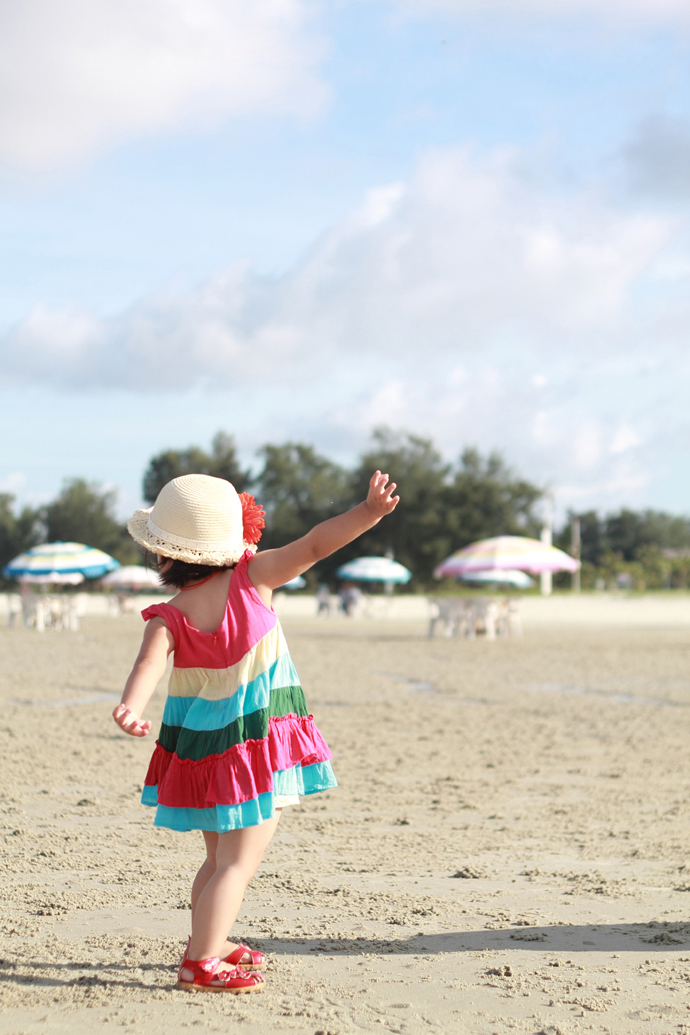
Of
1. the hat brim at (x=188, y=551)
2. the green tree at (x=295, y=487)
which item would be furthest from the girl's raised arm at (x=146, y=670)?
the green tree at (x=295, y=487)

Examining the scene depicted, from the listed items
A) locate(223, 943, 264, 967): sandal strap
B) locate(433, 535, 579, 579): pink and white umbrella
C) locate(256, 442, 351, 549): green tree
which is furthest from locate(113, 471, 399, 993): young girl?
locate(256, 442, 351, 549): green tree

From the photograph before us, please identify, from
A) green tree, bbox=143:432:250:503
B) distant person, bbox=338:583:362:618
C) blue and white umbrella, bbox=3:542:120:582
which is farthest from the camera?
green tree, bbox=143:432:250:503

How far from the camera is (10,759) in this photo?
7.18 meters

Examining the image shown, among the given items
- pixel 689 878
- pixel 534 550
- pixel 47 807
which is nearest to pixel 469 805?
pixel 689 878

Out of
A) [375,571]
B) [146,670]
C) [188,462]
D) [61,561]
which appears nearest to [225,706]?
[146,670]

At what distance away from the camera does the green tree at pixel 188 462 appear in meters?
77.4

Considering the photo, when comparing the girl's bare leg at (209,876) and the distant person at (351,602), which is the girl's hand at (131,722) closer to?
the girl's bare leg at (209,876)

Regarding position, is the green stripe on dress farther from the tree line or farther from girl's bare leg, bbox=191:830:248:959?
the tree line

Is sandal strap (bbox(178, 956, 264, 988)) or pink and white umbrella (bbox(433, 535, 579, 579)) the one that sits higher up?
pink and white umbrella (bbox(433, 535, 579, 579))

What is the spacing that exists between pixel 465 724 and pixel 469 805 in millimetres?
3704

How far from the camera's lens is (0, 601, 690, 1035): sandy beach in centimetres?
293

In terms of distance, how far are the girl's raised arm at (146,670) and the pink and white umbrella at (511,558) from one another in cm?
2010

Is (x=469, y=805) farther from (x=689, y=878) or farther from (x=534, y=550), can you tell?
(x=534, y=550)

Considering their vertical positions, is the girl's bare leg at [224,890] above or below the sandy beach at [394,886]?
above
